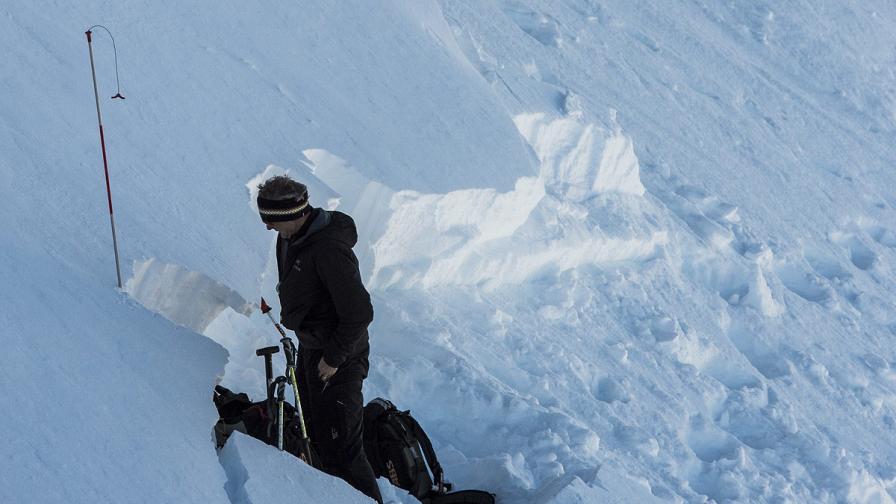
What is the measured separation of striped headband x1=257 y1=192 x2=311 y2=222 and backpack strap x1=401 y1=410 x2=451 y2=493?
1.39m

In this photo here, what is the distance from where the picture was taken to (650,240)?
8070mm

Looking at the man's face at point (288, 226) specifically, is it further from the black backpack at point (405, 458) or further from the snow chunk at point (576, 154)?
the snow chunk at point (576, 154)

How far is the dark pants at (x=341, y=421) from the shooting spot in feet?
13.1

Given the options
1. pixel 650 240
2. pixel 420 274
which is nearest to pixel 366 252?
pixel 420 274

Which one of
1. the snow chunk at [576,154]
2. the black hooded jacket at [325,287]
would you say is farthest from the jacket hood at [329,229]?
the snow chunk at [576,154]

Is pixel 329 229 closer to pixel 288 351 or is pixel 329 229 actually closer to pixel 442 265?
pixel 288 351

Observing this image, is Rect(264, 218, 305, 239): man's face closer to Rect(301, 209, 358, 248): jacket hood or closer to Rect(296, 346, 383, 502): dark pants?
Rect(301, 209, 358, 248): jacket hood

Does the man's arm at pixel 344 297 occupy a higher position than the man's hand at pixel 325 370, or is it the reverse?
the man's arm at pixel 344 297

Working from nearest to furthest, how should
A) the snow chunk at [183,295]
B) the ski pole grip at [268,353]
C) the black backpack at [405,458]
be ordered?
1. the ski pole grip at [268,353]
2. the snow chunk at [183,295]
3. the black backpack at [405,458]

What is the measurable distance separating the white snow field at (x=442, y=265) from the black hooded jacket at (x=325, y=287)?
40cm

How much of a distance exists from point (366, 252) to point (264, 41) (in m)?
1.77

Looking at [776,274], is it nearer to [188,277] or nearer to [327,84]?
[327,84]

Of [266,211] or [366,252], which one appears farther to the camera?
[366,252]

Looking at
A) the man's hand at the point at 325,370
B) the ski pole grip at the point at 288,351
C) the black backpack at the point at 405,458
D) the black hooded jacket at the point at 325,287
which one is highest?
the black hooded jacket at the point at 325,287
